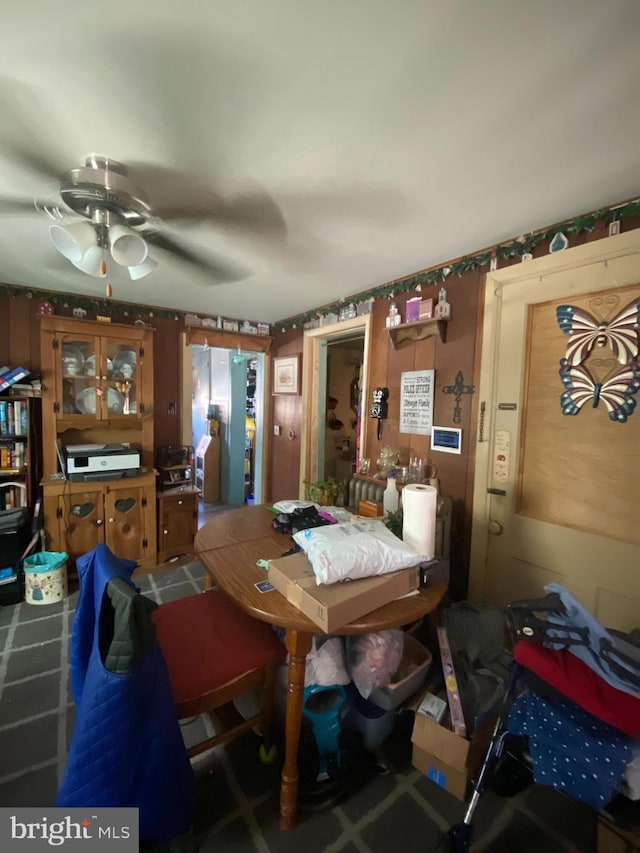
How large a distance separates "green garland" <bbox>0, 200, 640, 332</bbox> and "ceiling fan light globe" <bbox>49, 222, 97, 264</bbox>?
72.4 inches

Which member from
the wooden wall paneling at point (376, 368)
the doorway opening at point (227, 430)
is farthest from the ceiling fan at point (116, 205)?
the doorway opening at point (227, 430)

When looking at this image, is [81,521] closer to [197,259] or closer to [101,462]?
[101,462]

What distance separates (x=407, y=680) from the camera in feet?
4.63

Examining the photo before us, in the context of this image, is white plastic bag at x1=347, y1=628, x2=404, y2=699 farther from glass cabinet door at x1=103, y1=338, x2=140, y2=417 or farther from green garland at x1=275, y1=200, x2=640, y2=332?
glass cabinet door at x1=103, y1=338, x2=140, y2=417

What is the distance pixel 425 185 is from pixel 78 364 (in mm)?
2899

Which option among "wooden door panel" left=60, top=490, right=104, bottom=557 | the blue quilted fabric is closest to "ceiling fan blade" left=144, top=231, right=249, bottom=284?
"wooden door panel" left=60, top=490, right=104, bottom=557

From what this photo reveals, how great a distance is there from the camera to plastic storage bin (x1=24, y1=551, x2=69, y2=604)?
2.44 m

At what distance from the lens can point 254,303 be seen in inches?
120

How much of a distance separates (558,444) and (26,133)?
2443 millimetres

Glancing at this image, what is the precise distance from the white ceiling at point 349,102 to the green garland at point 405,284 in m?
0.07

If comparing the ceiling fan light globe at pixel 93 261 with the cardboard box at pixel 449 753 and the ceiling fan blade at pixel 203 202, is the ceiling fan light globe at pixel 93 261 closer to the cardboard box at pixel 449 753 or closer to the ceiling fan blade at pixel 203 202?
the ceiling fan blade at pixel 203 202

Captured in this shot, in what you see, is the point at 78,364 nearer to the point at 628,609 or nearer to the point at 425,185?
the point at 425,185

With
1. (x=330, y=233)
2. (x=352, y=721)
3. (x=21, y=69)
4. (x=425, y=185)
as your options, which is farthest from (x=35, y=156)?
(x=352, y=721)
